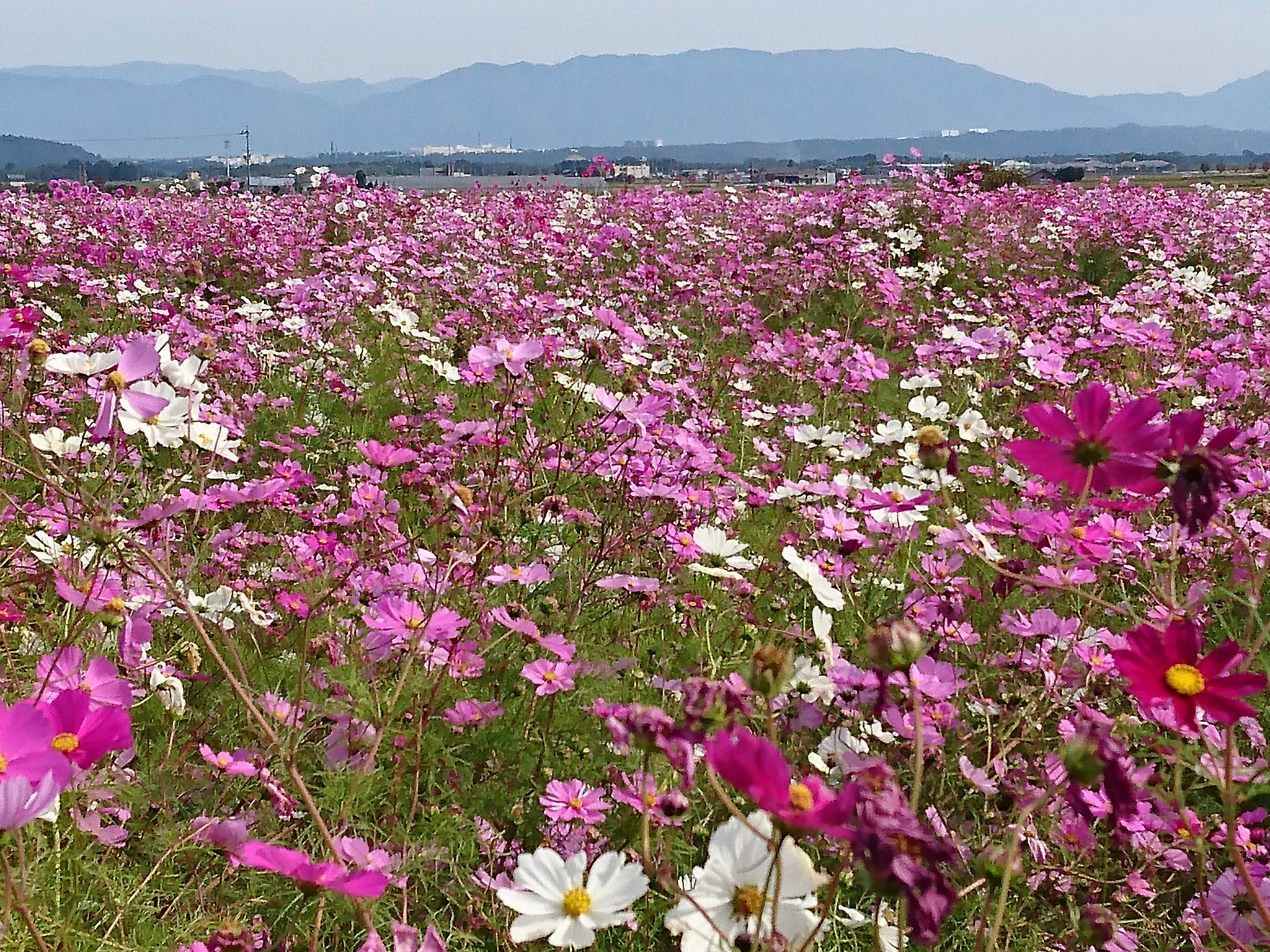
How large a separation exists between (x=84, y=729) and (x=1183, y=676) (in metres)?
0.83

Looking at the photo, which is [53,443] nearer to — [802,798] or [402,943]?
[402,943]

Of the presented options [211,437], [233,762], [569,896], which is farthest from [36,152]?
[569,896]

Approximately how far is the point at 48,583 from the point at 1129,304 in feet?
14.7

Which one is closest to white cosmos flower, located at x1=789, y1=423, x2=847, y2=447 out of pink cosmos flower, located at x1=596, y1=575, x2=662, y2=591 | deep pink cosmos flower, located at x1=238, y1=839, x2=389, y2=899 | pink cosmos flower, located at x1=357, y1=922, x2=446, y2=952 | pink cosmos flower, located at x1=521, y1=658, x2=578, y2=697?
pink cosmos flower, located at x1=596, y1=575, x2=662, y2=591

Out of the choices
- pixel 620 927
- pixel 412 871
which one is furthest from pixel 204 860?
pixel 620 927

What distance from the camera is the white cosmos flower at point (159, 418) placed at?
1.20 meters

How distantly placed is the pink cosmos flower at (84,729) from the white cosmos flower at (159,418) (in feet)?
1.59

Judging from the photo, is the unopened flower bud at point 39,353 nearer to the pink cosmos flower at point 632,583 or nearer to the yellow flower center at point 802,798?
the pink cosmos flower at point 632,583

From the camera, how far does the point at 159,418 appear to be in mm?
1315

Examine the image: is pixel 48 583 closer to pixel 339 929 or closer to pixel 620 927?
pixel 339 929

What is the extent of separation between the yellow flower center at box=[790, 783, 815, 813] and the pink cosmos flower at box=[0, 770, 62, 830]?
441 mm

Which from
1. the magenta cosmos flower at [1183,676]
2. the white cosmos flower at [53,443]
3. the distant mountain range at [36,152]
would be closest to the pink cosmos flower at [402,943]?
the magenta cosmos flower at [1183,676]

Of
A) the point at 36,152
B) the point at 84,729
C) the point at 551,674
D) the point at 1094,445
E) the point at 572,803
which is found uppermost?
the point at 36,152

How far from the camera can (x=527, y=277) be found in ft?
18.0
